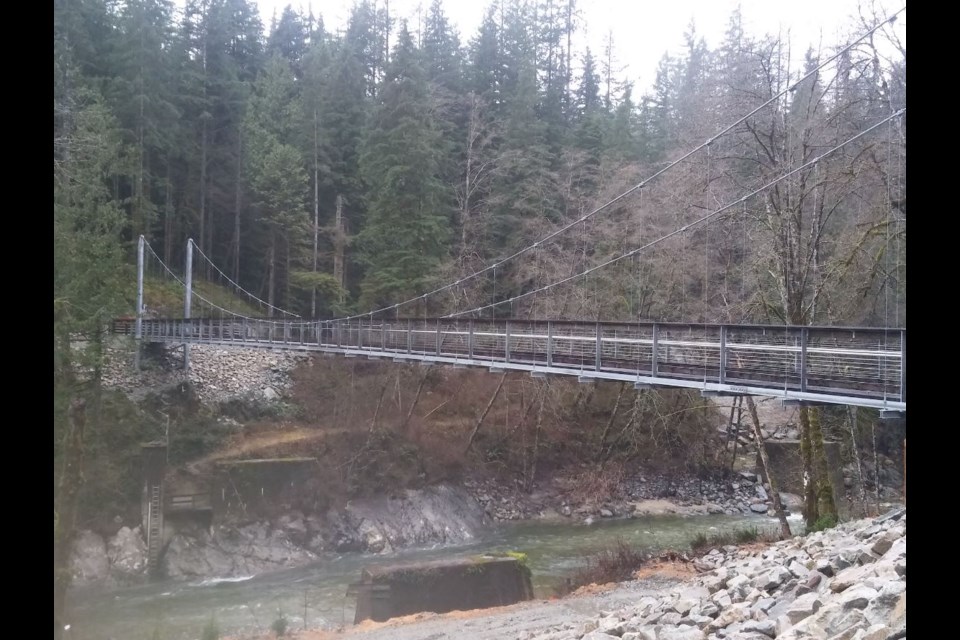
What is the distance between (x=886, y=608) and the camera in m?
2.78

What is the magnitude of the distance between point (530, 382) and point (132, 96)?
6.35 meters

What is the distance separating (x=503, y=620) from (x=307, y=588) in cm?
240

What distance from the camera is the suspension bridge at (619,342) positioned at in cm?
Result: 369

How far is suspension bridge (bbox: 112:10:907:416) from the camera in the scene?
369cm

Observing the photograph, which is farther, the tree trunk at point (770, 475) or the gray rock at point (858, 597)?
the tree trunk at point (770, 475)

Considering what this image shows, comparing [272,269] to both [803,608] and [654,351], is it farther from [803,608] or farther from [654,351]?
[803,608]

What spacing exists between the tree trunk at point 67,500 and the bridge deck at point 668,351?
2.03 meters

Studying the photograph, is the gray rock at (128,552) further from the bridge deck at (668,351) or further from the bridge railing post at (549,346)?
the bridge railing post at (549,346)

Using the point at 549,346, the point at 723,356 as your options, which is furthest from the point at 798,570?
the point at 549,346

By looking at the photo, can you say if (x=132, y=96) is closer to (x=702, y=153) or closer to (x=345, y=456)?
(x=345, y=456)

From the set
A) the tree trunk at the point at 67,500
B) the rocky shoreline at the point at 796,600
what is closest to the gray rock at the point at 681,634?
the rocky shoreline at the point at 796,600

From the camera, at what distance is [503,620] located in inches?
228

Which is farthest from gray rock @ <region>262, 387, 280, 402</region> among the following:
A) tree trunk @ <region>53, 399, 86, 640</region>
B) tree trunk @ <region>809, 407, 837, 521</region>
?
tree trunk @ <region>809, 407, 837, 521</region>
